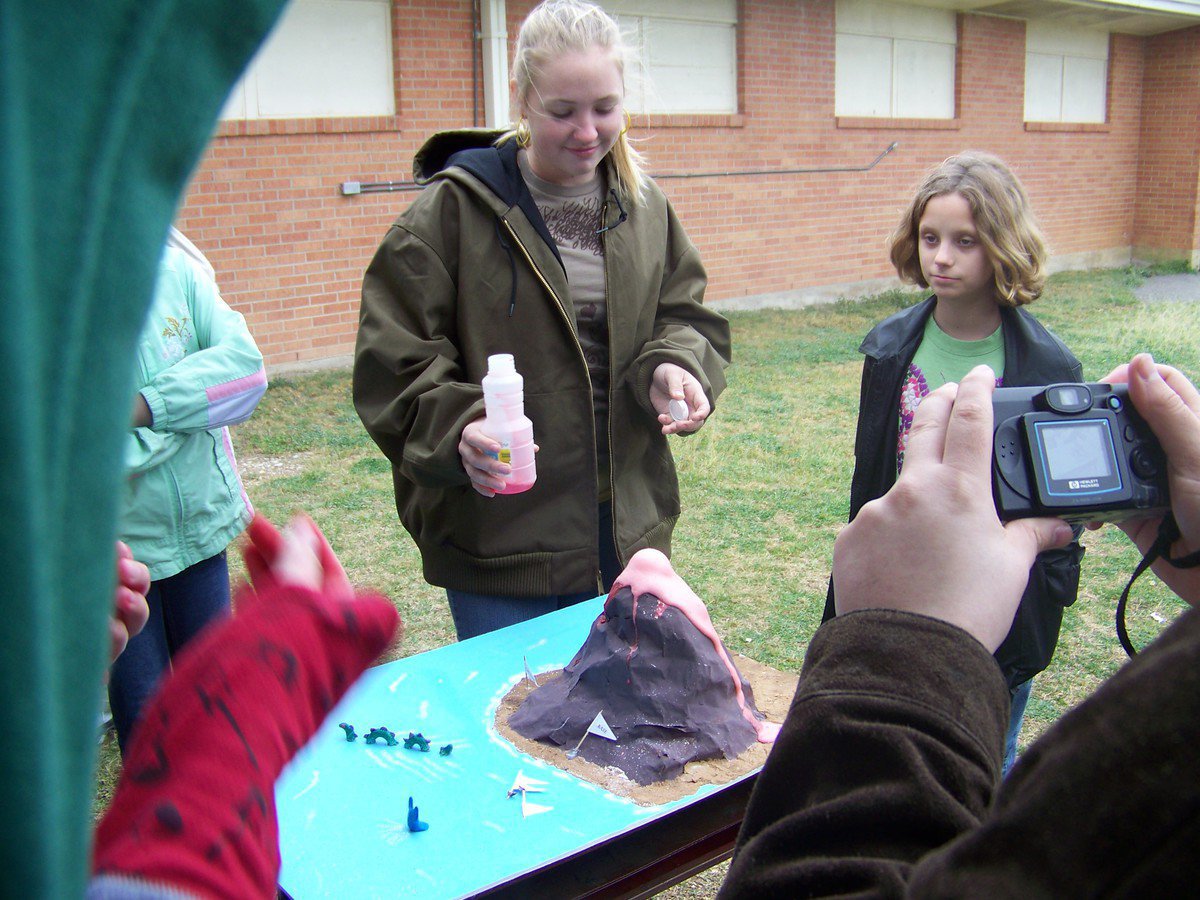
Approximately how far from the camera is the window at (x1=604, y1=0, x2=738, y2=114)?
382 inches

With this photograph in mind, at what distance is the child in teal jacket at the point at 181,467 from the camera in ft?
8.34

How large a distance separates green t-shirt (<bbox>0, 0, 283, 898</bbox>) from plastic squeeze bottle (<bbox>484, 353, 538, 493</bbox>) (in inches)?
66.7

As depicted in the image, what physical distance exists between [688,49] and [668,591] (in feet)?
29.1

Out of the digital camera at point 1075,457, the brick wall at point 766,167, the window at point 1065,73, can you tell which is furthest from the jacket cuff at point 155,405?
the window at point 1065,73

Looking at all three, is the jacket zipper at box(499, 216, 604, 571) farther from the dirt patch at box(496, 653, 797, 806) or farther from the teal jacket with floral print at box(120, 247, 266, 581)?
the teal jacket with floral print at box(120, 247, 266, 581)

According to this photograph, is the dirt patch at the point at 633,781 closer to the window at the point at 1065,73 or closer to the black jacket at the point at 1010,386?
the black jacket at the point at 1010,386

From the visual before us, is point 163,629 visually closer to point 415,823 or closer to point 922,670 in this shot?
point 415,823

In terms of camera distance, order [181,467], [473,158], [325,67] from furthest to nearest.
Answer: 1. [325,67]
2. [181,467]
3. [473,158]

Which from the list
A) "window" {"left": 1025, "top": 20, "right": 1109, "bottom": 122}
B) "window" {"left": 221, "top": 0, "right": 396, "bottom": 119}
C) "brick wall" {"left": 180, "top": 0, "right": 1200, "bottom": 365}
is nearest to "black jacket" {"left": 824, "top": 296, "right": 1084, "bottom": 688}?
"brick wall" {"left": 180, "top": 0, "right": 1200, "bottom": 365}

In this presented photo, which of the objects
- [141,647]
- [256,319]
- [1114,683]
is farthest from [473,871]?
[256,319]

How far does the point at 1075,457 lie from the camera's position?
1.16 metres

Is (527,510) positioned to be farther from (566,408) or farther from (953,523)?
(953,523)

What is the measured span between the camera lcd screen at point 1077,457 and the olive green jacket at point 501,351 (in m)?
1.27

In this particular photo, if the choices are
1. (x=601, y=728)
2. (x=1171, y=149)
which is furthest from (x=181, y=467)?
(x=1171, y=149)
